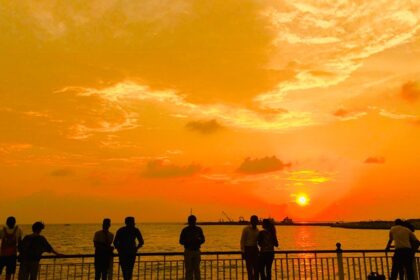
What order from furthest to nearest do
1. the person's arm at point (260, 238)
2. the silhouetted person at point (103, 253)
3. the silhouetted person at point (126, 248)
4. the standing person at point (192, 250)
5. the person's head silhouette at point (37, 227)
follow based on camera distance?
1. the person's arm at point (260, 238)
2. the standing person at point (192, 250)
3. the silhouetted person at point (126, 248)
4. the silhouetted person at point (103, 253)
5. the person's head silhouette at point (37, 227)

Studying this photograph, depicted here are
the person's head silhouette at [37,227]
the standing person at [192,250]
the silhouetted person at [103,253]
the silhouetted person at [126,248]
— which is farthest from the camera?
the standing person at [192,250]

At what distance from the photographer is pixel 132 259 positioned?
10.6 metres

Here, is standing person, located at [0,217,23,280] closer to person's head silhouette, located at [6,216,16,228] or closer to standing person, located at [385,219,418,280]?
person's head silhouette, located at [6,216,16,228]

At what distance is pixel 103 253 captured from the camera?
10523mm

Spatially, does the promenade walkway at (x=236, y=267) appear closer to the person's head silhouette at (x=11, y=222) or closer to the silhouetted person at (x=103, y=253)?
the silhouetted person at (x=103, y=253)

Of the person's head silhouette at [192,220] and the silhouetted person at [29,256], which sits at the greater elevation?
the person's head silhouette at [192,220]

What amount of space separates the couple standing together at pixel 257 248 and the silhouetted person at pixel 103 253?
151 inches

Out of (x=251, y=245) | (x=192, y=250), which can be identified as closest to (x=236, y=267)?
(x=251, y=245)

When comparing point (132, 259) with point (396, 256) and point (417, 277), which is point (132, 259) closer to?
point (396, 256)

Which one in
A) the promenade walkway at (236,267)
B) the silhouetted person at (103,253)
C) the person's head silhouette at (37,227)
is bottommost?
the promenade walkway at (236,267)

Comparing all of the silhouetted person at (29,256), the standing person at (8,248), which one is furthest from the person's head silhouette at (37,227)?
the standing person at (8,248)

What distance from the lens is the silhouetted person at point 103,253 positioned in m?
10.4

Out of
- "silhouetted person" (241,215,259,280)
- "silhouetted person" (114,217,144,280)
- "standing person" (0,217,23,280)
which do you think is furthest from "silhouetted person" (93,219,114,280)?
"silhouetted person" (241,215,259,280)

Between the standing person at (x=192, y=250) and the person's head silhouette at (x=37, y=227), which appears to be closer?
the person's head silhouette at (x=37, y=227)
